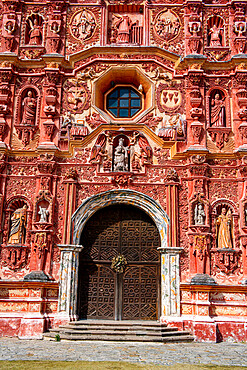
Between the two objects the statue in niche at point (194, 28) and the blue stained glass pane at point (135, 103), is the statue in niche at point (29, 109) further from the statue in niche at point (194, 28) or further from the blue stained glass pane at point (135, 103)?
the statue in niche at point (194, 28)

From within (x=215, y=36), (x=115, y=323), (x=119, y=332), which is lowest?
(x=119, y=332)

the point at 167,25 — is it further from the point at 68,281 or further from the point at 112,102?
the point at 68,281

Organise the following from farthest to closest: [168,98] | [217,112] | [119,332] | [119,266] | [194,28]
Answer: [194,28], [168,98], [217,112], [119,266], [119,332]

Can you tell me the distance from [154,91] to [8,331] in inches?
341

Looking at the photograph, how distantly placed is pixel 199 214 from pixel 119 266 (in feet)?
9.45

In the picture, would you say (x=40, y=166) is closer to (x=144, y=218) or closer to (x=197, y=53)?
(x=144, y=218)

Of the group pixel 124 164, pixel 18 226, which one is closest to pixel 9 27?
pixel 124 164

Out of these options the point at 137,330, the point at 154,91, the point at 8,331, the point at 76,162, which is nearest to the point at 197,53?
the point at 154,91

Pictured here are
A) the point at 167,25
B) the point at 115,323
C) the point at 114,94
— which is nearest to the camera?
the point at 115,323

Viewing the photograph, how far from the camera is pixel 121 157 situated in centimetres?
1347

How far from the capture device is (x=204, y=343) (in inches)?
451

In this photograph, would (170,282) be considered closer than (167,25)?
Yes

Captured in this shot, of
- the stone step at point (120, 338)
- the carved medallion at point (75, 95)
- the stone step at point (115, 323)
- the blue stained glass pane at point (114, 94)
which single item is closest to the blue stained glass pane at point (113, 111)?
the blue stained glass pane at point (114, 94)

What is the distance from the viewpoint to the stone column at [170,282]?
483 inches
